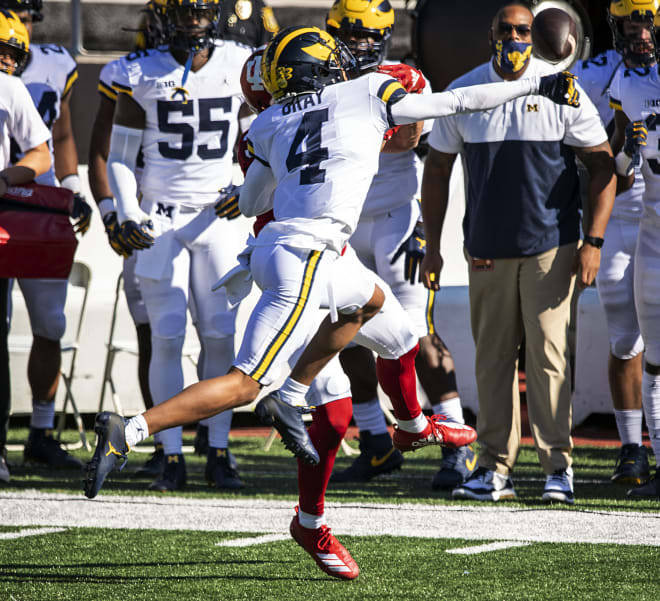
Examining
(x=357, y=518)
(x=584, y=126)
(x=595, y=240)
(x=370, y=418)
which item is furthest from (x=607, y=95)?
(x=357, y=518)

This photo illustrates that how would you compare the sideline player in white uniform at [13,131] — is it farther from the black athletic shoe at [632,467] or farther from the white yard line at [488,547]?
the black athletic shoe at [632,467]

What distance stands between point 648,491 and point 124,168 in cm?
291

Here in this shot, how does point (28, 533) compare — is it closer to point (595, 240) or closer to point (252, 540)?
point (252, 540)

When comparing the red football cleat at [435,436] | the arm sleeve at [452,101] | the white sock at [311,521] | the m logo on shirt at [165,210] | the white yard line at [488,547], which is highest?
the arm sleeve at [452,101]

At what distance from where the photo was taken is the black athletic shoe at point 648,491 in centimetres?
536

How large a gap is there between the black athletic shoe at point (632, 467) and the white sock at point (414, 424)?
1.98 metres

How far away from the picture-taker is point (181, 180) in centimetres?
588

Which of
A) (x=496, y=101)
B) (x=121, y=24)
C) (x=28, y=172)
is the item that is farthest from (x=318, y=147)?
(x=121, y=24)

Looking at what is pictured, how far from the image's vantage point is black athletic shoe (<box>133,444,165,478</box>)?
620 centimetres

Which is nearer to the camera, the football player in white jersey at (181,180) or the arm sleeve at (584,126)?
the arm sleeve at (584,126)

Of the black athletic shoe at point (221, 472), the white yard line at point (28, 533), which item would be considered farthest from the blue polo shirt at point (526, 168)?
the white yard line at point (28, 533)

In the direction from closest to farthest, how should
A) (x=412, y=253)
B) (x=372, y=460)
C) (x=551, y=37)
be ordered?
(x=412, y=253) → (x=372, y=460) → (x=551, y=37)

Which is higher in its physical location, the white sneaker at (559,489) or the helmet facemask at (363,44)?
the helmet facemask at (363,44)

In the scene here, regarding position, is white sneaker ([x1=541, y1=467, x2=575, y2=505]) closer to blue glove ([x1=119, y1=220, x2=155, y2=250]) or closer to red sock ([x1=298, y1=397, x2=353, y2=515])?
red sock ([x1=298, y1=397, x2=353, y2=515])
